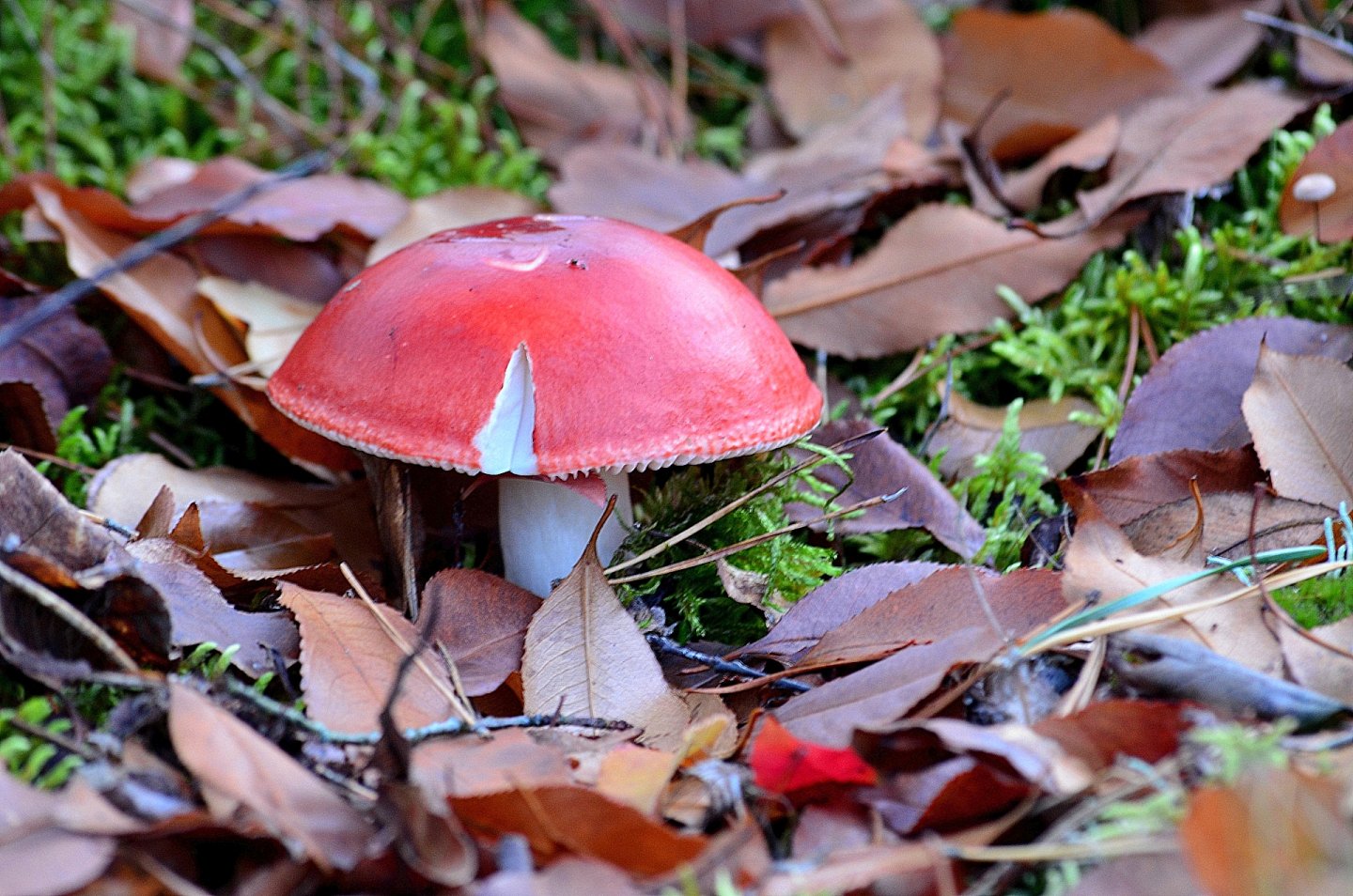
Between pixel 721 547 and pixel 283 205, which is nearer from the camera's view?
pixel 721 547

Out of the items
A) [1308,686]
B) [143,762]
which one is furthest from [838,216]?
[143,762]

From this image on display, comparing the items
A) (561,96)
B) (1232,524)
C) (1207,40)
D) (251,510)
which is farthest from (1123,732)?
(561,96)

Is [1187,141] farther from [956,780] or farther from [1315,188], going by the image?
[956,780]

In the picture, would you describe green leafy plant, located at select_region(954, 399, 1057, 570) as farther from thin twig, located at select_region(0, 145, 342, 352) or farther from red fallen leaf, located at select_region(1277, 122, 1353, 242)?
thin twig, located at select_region(0, 145, 342, 352)

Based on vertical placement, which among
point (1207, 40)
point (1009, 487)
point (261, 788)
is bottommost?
point (1009, 487)

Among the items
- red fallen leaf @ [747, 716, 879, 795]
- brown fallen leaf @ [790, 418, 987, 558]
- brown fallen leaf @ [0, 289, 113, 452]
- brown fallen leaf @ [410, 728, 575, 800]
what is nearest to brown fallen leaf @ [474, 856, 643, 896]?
brown fallen leaf @ [410, 728, 575, 800]

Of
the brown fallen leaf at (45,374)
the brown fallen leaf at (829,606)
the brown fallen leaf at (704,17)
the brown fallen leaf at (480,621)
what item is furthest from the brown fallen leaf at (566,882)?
the brown fallen leaf at (704,17)

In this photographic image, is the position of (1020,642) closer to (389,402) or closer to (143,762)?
(389,402)
